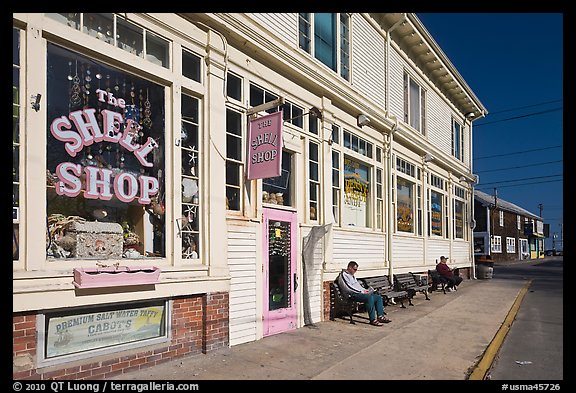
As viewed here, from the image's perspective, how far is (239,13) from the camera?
293 inches

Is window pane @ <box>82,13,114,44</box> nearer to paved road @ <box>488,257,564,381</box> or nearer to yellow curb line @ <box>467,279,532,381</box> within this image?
yellow curb line @ <box>467,279,532,381</box>

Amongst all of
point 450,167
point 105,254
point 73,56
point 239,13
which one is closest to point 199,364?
point 105,254

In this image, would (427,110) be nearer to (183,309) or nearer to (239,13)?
(239,13)

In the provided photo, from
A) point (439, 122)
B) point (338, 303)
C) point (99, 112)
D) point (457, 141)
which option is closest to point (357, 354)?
point (338, 303)

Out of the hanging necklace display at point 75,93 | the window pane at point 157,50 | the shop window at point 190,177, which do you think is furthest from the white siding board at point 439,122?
the hanging necklace display at point 75,93

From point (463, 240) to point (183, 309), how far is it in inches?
668

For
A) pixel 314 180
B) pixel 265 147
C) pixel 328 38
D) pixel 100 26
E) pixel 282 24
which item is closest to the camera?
pixel 100 26

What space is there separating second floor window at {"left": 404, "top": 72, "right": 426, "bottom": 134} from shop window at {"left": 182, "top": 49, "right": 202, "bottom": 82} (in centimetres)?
942

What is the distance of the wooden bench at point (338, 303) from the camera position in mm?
9625

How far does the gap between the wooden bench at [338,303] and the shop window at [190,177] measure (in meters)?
3.92

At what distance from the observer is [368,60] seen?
12367 millimetres

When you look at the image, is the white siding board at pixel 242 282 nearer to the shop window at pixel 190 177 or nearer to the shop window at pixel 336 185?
the shop window at pixel 190 177

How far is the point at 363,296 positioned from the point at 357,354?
8.28ft

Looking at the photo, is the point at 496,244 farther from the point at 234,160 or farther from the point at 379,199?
the point at 234,160
